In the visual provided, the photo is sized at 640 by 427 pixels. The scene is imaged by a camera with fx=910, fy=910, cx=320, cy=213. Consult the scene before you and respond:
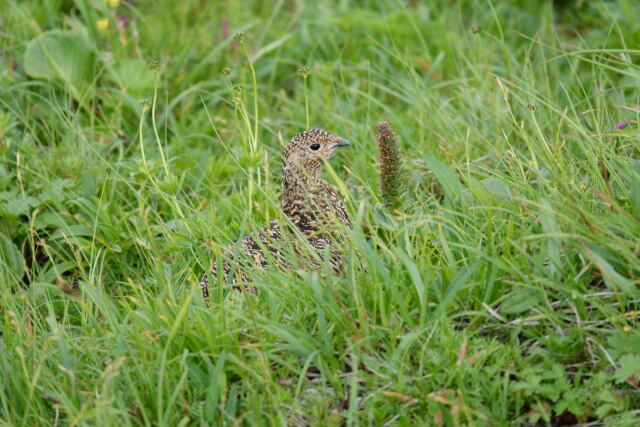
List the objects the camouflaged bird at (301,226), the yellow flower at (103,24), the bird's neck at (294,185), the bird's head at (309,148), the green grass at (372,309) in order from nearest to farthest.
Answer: the green grass at (372,309) < the camouflaged bird at (301,226) < the bird's neck at (294,185) < the bird's head at (309,148) < the yellow flower at (103,24)

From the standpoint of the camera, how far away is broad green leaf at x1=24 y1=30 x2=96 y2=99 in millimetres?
6497

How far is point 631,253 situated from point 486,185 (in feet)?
3.45

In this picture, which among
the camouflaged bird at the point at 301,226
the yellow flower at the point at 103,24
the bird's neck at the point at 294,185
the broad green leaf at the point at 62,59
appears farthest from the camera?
the yellow flower at the point at 103,24

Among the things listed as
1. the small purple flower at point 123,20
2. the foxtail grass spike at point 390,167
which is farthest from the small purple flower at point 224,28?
the foxtail grass spike at point 390,167

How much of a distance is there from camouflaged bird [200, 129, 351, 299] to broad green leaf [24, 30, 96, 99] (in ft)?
7.32

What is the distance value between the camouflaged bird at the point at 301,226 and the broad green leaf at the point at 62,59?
2.23 m

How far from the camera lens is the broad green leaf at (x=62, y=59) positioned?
6.50 m

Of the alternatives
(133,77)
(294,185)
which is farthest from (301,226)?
(133,77)

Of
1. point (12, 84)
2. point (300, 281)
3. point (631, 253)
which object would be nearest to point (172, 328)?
point (300, 281)

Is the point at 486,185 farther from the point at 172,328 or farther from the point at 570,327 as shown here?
the point at 172,328

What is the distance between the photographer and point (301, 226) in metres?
4.76

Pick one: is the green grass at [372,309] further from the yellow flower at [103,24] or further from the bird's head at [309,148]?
the yellow flower at [103,24]

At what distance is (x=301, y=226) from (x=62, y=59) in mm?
2772

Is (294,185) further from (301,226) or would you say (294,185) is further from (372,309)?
(372,309)
